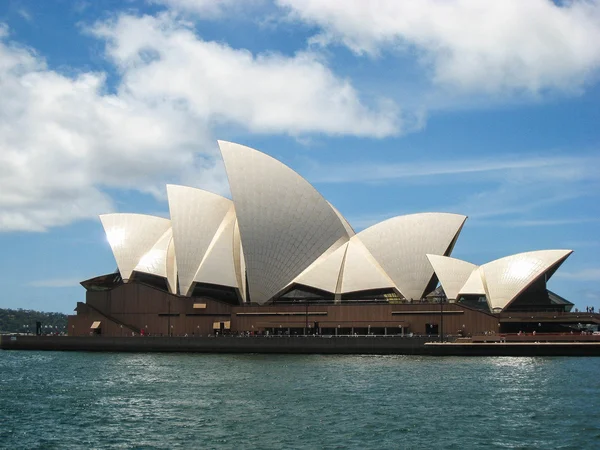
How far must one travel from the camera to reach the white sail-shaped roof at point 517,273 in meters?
59.0

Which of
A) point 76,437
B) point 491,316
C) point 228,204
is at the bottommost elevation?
point 76,437

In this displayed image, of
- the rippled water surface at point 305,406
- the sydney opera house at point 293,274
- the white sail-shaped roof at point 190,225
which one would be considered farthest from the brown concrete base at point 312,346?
the rippled water surface at point 305,406

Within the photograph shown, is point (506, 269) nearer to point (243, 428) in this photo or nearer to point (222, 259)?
point (222, 259)

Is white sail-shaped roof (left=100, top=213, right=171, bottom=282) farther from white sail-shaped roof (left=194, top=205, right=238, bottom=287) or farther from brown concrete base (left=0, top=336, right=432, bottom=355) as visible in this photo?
white sail-shaped roof (left=194, top=205, right=238, bottom=287)

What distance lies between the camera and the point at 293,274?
211 feet

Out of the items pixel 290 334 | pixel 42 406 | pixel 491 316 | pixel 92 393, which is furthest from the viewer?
pixel 290 334

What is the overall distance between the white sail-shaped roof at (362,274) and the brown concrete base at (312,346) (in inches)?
254

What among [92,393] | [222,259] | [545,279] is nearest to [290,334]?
[222,259]

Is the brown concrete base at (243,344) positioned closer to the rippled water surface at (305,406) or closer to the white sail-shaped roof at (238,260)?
the white sail-shaped roof at (238,260)

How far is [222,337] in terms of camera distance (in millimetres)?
61062

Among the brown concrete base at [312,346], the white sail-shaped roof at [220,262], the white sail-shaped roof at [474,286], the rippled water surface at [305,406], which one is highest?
the white sail-shaped roof at [220,262]

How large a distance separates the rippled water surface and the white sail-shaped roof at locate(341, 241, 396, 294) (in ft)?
58.1

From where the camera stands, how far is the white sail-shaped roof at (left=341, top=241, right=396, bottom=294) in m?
63.3

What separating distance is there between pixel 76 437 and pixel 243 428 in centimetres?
508
